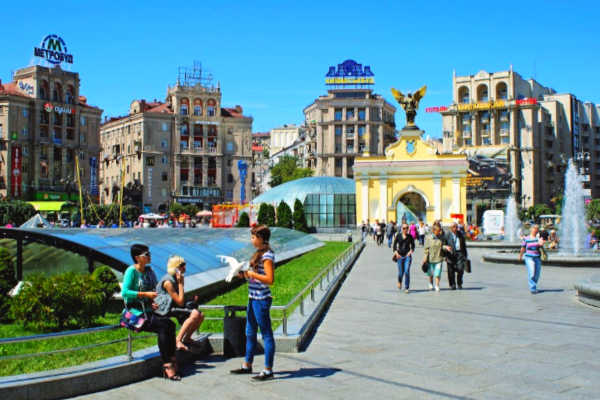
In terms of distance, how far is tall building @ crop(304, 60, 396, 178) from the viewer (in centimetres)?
10044

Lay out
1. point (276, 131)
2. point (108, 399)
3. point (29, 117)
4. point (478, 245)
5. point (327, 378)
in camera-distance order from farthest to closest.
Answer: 1. point (276, 131)
2. point (29, 117)
3. point (478, 245)
4. point (327, 378)
5. point (108, 399)

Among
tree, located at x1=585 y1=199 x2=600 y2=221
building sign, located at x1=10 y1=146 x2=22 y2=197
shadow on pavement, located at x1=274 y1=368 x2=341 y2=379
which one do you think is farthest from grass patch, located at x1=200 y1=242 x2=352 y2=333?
tree, located at x1=585 y1=199 x2=600 y2=221

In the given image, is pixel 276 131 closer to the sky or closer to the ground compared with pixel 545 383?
closer to the sky

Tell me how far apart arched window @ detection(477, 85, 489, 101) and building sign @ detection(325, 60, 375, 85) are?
25.0 meters

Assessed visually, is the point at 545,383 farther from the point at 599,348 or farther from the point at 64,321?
the point at 64,321

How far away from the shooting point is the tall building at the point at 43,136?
74.8 meters

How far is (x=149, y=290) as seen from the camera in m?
7.37

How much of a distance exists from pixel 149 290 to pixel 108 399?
1.45m

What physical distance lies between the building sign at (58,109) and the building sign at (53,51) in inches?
234

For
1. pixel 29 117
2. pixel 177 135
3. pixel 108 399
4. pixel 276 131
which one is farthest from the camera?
pixel 276 131

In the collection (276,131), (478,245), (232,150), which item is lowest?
(478,245)

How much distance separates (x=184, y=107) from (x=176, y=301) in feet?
289

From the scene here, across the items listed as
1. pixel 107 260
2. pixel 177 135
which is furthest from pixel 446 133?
pixel 107 260

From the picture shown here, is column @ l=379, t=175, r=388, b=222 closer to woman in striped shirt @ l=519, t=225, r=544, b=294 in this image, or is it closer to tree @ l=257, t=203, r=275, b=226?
tree @ l=257, t=203, r=275, b=226
